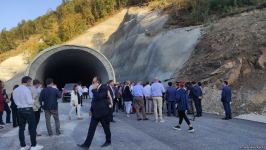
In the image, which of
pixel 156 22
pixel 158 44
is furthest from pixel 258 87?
pixel 156 22

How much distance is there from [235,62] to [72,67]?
29.6 m

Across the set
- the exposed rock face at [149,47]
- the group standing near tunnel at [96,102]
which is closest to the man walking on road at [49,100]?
the group standing near tunnel at [96,102]

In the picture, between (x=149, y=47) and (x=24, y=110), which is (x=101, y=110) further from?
(x=149, y=47)

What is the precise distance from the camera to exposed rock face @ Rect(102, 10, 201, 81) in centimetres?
3469

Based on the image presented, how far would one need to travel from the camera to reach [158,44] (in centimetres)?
3900

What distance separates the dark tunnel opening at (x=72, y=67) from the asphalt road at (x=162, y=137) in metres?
21.1

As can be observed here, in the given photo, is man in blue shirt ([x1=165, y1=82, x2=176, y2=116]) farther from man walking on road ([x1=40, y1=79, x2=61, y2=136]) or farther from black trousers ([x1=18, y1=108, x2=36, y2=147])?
black trousers ([x1=18, y1=108, x2=36, y2=147])

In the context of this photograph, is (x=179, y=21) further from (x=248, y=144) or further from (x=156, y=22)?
(x=248, y=144)

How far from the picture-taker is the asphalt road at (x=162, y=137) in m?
12.0

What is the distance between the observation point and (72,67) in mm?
53469

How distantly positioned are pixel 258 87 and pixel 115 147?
13.3 metres

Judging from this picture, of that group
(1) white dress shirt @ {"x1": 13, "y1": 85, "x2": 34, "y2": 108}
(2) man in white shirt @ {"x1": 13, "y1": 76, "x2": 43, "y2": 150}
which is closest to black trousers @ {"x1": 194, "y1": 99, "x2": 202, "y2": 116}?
(2) man in white shirt @ {"x1": 13, "y1": 76, "x2": 43, "y2": 150}

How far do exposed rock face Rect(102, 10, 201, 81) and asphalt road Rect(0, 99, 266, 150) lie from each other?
53.1ft

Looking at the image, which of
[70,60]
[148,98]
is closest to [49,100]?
[148,98]
